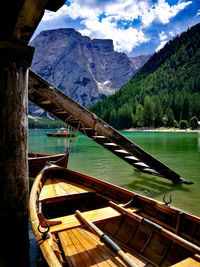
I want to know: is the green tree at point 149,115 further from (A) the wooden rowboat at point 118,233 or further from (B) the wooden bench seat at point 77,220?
(B) the wooden bench seat at point 77,220

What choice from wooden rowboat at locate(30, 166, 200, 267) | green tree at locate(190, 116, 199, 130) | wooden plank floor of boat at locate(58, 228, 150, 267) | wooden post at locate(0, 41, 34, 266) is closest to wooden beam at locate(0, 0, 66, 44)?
wooden post at locate(0, 41, 34, 266)

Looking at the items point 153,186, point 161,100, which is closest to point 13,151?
point 153,186

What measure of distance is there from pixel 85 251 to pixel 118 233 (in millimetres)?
1165

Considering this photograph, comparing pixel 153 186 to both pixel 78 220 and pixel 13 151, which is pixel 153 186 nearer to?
pixel 78 220

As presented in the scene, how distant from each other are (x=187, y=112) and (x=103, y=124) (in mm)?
105789

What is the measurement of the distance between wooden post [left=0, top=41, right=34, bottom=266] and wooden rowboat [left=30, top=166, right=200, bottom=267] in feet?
1.77

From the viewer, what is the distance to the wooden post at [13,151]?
4027mm

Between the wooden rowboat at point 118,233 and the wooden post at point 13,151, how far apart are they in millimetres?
540

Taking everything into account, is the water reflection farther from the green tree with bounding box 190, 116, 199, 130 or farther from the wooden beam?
the green tree with bounding box 190, 116, 199, 130

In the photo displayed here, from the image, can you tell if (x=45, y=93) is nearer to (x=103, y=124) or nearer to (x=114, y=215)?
(x=103, y=124)

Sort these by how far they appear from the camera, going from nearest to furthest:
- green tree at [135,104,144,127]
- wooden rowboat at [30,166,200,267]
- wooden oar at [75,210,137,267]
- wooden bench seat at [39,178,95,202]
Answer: wooden oar at [75,210,137,267] < wooden rowboat at [30,166,200,267] < wooden bench seat at [39,178,95,202] < green tree at [135,104,144,127]

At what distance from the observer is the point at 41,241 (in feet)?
10.8

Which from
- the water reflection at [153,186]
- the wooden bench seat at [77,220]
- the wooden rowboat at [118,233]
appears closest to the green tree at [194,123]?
the water reflection at [153,186]

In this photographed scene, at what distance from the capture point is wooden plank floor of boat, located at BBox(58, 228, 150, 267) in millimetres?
3516
